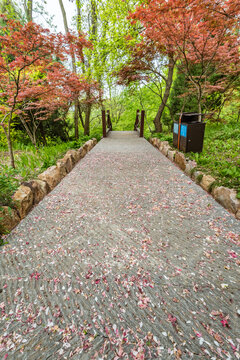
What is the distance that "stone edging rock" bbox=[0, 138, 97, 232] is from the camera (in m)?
1.87

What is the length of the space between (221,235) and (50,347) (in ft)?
5.80

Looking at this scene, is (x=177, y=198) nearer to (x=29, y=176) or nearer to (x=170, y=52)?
(x=29, y=176)

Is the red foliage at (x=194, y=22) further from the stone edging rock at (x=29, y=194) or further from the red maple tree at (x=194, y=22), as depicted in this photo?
the stone edging rock at (x=29, y=194)

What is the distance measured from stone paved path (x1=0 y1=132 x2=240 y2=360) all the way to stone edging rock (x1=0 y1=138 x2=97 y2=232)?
12cm

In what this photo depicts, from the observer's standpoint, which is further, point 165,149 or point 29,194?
point 165,149

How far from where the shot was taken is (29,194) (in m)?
2.29

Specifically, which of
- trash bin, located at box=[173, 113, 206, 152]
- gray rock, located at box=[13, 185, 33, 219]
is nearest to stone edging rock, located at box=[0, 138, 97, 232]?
gray rock, located at box=[13, 185, 33, 219]

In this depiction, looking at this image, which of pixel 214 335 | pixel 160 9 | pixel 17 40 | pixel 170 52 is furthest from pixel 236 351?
pixel 170 52

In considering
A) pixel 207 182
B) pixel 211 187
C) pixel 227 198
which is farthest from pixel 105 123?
pixel 227 198

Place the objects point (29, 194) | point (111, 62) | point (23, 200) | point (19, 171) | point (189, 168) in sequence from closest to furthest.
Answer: point (23, 200), point (29, 194), point (19, 171), point (189, 168), point (111, 62)

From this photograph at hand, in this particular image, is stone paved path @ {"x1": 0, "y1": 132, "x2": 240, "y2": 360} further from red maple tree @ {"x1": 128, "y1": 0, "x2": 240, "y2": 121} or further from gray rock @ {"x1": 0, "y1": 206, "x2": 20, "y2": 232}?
red maple tree @ {"x1": 128, "y1": 0, "x2": 240, "y2": 121}

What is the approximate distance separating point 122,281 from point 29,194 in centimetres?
176

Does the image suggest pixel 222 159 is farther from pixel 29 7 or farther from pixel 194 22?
pixel 29 7

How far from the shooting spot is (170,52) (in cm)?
504
